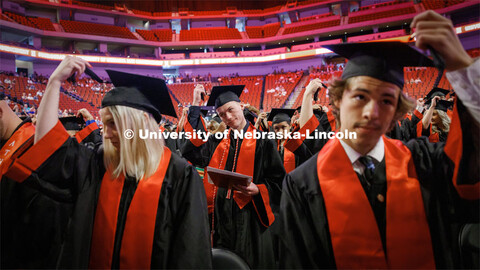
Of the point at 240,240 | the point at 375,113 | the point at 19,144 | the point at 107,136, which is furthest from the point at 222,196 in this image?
the point at 375,113

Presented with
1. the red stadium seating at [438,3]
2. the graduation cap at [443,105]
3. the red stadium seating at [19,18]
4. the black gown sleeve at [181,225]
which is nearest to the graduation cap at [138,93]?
the black gown sleeve at [181,225]

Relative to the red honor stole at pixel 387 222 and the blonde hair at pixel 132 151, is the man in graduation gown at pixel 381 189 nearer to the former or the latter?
the red honor stole at pixel 387 222

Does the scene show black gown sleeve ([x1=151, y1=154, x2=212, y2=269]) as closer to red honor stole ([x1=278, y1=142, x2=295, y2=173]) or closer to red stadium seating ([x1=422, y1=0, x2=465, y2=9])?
red honor stole ([x1=278, y1=142, x2=295, y2=173])

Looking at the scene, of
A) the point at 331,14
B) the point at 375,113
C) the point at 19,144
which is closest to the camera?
the point at 375,113

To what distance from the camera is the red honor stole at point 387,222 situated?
3.74 ft

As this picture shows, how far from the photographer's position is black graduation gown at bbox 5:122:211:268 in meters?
1.51

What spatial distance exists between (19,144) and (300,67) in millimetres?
27703

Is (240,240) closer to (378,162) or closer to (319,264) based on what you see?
(319,264)

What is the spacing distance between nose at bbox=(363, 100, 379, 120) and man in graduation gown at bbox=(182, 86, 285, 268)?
134 centimetres

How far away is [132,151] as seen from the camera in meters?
1.61

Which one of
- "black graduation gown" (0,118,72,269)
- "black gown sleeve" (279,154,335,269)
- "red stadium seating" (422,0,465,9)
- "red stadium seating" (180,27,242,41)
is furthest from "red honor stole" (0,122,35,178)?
"red stadium seating" (180,27,242,41)

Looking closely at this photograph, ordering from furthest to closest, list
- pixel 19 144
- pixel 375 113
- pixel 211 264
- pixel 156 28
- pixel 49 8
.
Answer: pixel 156 28 → pixel 49 8 → pixel 19 144 → pixel 211 264 → pixel 375 113

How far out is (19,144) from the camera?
1.99 metres

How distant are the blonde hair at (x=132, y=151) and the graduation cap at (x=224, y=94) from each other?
4.70 feet
